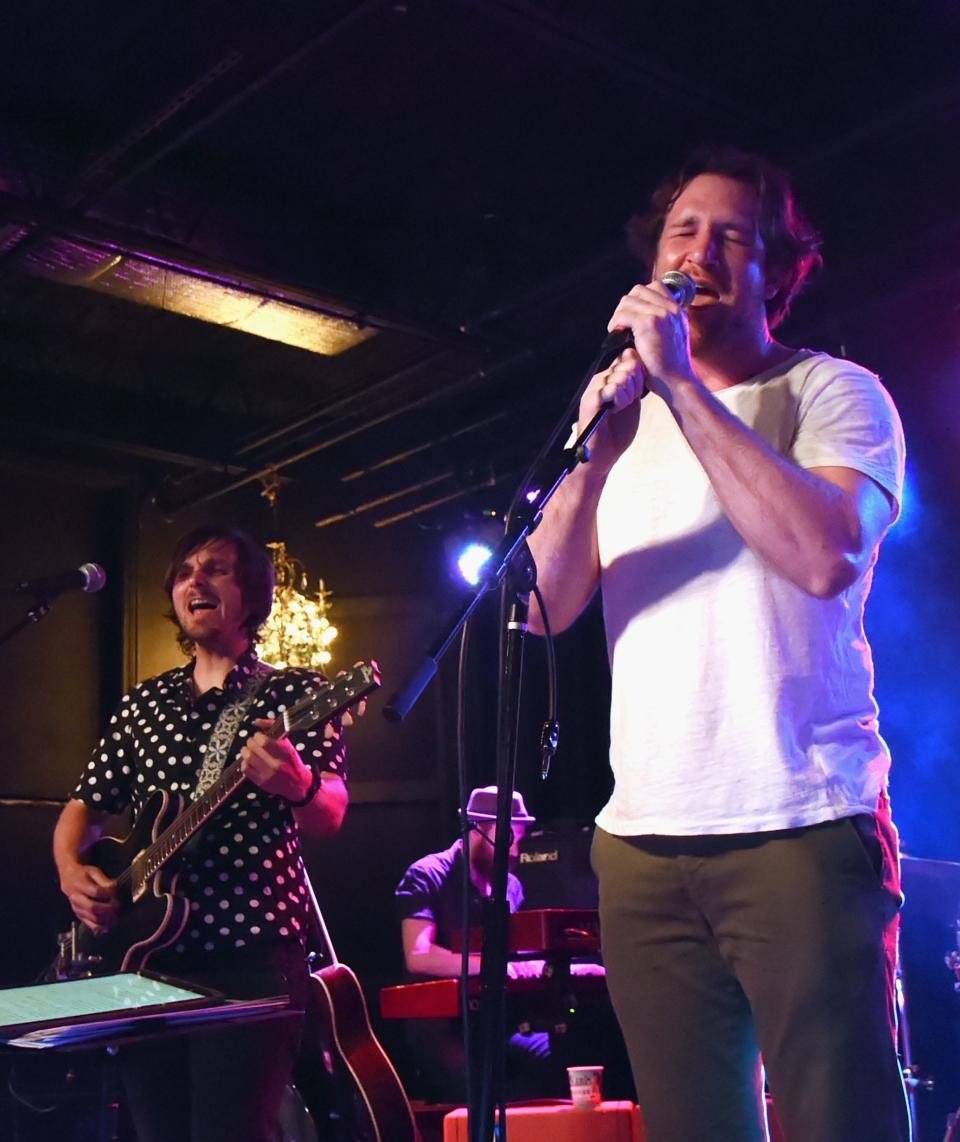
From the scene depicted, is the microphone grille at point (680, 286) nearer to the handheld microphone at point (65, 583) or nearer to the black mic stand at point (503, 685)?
the black mic stand at point (503, 685)

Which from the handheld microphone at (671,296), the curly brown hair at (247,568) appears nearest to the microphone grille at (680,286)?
the handheld microphone at (671,296)

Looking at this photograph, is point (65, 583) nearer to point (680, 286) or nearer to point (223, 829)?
point (223, 829)

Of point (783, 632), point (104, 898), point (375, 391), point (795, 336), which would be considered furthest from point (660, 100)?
point (783, 632)

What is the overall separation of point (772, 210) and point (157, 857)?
6.71 ft

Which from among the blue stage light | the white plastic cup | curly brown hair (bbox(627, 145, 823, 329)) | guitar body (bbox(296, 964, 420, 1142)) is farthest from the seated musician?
curly brown hair (bbox(627, 145, 823, 329))

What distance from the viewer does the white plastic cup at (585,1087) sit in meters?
4.08

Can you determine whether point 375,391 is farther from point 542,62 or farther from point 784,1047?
point 784,1047

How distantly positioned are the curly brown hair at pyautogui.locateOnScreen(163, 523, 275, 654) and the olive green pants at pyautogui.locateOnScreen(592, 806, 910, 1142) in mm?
2028

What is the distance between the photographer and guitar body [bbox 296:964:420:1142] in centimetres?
370

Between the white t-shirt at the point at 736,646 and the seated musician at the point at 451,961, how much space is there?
10.4ft

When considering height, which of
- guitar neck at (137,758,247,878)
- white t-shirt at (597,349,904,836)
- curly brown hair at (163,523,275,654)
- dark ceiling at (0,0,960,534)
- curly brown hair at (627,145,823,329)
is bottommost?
guitar neck at (137,758,247,878)

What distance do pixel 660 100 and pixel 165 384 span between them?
368 centimetres

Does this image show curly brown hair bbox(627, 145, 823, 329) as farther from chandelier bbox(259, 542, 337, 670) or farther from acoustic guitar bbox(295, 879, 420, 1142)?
chandelier bbox(259, 542, 337, 670)

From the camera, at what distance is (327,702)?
3209 millimetres
